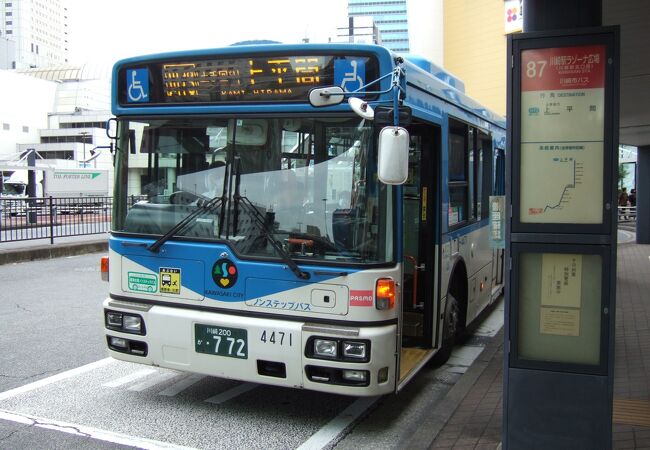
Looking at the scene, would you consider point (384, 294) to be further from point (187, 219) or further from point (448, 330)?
point (448, 330)

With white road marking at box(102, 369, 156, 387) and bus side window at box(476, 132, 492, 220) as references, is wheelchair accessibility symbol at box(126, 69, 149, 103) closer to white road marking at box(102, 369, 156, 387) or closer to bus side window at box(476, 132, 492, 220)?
white road marking at box(102, 369, 156, 387)

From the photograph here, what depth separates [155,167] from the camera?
4.90 m

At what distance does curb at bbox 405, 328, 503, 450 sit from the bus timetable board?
256cm

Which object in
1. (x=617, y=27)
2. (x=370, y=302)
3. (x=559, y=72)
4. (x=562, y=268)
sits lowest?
(x=370, y=302)

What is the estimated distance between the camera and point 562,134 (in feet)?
11.5

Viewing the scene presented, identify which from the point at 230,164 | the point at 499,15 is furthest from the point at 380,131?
the point at 499,15

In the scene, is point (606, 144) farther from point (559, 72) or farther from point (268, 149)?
point (268, 149)

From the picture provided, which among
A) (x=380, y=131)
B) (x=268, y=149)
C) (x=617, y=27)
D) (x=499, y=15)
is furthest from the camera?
(x=499, y=15)

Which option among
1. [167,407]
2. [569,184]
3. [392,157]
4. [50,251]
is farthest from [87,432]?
[50,251]

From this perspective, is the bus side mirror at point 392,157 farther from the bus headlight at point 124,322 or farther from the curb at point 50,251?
the curb at point 50,251

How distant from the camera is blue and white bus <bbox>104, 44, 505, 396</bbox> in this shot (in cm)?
420

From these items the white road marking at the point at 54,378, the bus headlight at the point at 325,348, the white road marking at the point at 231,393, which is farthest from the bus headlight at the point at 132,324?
the bus headlight at the point at 325,348

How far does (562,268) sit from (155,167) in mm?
3217

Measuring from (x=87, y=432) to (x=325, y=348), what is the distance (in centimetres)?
190
